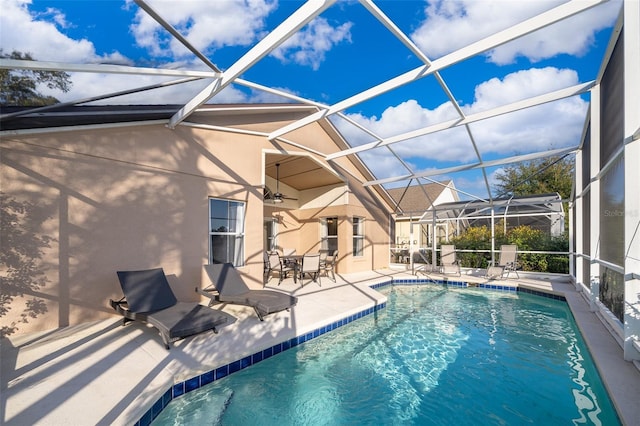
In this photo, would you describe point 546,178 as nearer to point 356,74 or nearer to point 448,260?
point 448,260

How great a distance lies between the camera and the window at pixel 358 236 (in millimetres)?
13422

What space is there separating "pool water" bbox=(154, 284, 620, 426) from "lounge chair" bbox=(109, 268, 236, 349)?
2.98 feet

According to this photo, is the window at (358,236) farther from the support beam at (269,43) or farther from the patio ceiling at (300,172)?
the support beam at (269,43)

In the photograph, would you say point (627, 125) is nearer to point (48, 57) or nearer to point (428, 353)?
point (428, 353)

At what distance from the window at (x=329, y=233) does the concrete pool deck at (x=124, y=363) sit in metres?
6.51

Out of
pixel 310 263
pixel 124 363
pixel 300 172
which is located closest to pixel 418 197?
pixel 300 172

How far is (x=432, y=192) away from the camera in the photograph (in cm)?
2391

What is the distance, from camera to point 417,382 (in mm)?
4312

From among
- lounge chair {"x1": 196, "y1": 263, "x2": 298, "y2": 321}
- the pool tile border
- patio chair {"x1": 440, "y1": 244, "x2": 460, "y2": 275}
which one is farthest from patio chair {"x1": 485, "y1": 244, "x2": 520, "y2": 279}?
lounge chair {"x1": 196, "y1": 263, "x2": 298, "y2": 321}

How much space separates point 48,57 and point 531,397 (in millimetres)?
8182

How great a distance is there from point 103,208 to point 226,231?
2.94m

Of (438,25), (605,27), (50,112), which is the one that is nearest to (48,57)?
(50,112)

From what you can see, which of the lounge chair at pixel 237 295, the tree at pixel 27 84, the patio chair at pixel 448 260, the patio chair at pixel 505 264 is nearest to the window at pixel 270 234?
the lounge chair at pixel 237 295

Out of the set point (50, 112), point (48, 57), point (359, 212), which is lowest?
point (359, 212)
